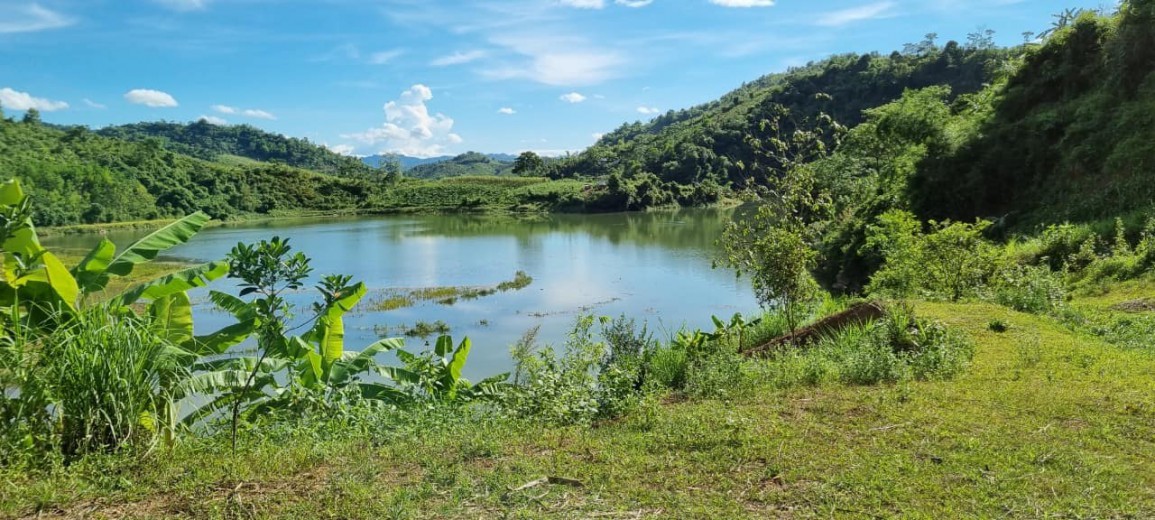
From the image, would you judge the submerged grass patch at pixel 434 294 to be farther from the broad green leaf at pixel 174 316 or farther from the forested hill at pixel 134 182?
the forested hill at pixel 134 182

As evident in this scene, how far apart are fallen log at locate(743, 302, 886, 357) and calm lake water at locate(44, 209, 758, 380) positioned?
9.23 feet

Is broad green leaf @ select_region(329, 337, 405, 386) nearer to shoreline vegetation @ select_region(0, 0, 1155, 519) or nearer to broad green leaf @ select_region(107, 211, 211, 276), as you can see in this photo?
shoreline vegetation @ select_region(0, 0, 1155, 519)

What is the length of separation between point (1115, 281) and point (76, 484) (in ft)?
35.6

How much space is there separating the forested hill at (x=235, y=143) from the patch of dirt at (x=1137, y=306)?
147m

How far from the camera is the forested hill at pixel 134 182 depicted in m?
54.7

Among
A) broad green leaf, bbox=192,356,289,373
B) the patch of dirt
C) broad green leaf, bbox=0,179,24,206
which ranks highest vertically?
broad green leaf, bbox=0,179,24,206

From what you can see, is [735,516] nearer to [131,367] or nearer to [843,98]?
[131,367]

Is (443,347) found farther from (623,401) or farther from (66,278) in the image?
(66,278)

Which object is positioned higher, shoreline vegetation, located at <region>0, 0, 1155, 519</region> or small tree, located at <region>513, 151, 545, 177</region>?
small tree, located at <region>513, 151, 545, 177</region>

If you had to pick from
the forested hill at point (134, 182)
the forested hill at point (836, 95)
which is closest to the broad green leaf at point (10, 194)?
Answer: the forested hill at point (134, 182)

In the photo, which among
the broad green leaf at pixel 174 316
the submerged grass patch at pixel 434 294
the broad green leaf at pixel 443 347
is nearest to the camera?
the broad green leaf at pixel 174 316

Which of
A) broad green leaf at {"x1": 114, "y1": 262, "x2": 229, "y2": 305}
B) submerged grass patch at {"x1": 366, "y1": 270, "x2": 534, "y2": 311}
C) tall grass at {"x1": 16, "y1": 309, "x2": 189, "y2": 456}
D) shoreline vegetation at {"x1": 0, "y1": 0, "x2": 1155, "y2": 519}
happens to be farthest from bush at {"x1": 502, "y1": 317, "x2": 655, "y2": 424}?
submerged grass patch at {"x1": 366, "y1": 270, "x2": 534, "y2": 311}

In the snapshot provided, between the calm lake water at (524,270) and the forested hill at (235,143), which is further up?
the forested hill at (235,143)

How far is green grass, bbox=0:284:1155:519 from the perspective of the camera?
273cm
